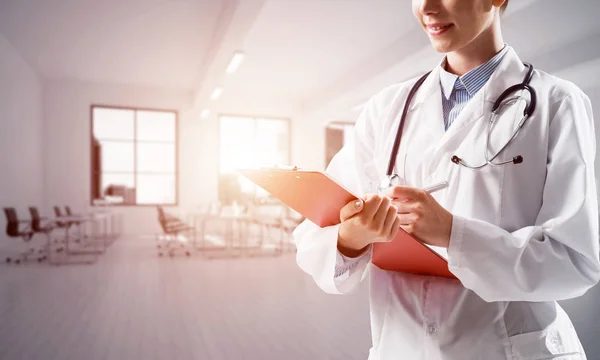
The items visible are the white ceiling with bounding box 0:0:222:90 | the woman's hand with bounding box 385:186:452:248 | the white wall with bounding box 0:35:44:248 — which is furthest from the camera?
the white wall with bounding box 0:35:44:248

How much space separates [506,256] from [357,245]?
250mm

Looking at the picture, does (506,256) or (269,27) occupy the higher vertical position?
(269,27)

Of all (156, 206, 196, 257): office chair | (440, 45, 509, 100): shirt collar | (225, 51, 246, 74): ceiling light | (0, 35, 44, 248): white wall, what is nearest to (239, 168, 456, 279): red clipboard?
Result: (440, 45, 509, 100): shirt collar

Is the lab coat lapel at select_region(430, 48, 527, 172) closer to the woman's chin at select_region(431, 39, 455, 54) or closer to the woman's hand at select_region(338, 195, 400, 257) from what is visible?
the woman's chin at select_region(431, 39, 455, 54)

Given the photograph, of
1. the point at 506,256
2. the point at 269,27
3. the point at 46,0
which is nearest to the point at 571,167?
the point at 506,256

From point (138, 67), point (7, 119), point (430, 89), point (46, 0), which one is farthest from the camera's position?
point (138, 67)

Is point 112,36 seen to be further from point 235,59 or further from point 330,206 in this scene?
point 330,206

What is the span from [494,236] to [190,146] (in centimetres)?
1158

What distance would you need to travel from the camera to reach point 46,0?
6281 mm

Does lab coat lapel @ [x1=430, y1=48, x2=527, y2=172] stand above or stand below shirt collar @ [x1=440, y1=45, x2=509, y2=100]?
below

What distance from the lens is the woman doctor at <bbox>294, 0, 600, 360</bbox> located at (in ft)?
2.33

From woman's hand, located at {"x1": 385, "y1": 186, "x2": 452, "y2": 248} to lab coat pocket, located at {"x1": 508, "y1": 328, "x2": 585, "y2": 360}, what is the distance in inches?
9.3

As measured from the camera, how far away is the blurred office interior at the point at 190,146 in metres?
3.55

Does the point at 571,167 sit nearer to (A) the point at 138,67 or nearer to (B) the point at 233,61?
(B) the point at 233,61
